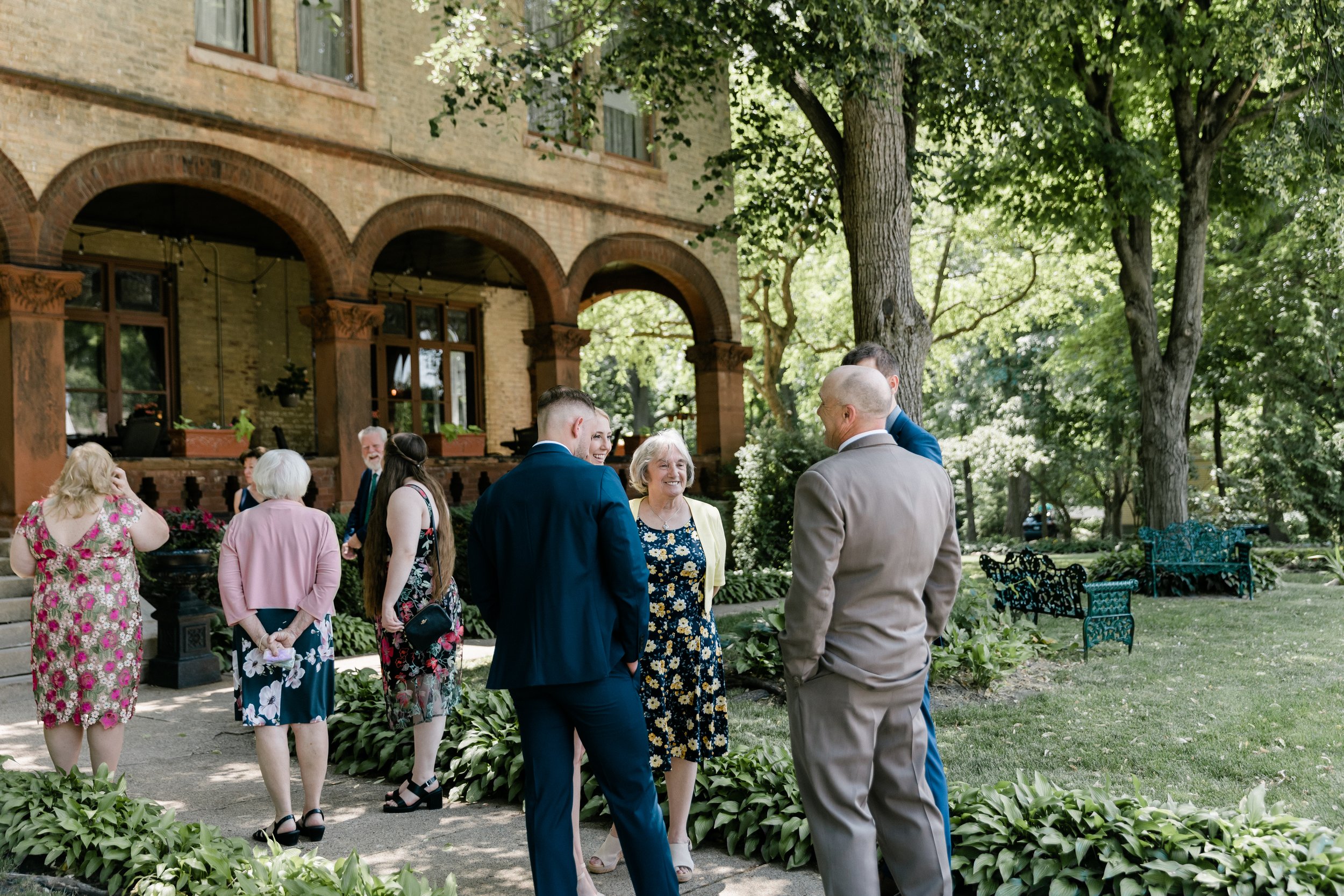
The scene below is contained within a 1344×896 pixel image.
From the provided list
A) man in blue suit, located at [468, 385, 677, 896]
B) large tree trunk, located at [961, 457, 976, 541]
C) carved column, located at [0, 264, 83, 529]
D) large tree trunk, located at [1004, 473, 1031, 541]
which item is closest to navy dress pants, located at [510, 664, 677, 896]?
man in blue suit, located at [468, 385, 677, 896]

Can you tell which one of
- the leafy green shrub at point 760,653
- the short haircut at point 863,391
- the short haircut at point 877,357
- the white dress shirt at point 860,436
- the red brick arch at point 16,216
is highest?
the red brick arch at point 16,216

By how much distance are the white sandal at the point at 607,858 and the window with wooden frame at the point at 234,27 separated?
11510mm

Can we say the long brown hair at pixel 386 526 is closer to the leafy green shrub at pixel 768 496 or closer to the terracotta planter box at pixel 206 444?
the terracotta planter box at pixel 206 444

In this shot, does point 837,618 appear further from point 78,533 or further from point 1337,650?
point 1337,650

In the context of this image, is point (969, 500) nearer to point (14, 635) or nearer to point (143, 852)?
point (14, 635)

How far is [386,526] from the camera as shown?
17.2ft

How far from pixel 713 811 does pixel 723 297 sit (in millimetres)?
13944

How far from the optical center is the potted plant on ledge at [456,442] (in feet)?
52.9

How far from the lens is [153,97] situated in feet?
38.2

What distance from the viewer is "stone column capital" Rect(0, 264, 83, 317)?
34.7 ft

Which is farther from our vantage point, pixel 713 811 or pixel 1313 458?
pixel 1313 458

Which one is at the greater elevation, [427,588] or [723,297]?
[723,297]

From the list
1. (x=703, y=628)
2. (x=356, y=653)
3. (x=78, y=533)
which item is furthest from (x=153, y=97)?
(x=703, y=628)

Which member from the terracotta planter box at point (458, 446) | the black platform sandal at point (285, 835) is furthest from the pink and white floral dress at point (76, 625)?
the terracotta planter box at point (458, 446)
